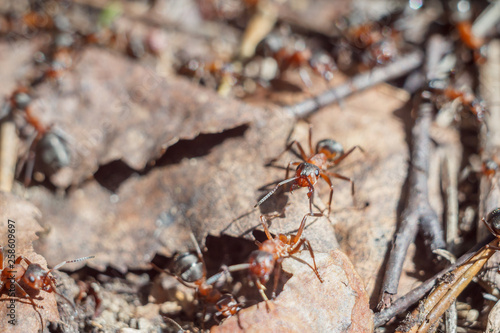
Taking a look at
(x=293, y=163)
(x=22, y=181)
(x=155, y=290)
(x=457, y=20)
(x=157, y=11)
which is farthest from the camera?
(x=157, y=11)

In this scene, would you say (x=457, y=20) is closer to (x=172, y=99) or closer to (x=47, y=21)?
(x=172, y=99)

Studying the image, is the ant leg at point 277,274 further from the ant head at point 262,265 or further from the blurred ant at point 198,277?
the blurred ant at point 198,277

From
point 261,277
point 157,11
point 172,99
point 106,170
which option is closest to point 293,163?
point 261,277

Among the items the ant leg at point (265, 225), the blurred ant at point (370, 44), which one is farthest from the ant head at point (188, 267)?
the blurred ant at point (370, 44)

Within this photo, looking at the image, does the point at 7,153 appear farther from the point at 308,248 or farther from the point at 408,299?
the point at 408,299

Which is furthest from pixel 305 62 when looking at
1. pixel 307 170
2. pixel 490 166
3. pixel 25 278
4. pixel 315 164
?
pixel 25 278

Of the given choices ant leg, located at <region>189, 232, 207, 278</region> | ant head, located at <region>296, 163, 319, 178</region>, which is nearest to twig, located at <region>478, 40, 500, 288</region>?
ant head, located at <region>296, 163, 319, 178</region>

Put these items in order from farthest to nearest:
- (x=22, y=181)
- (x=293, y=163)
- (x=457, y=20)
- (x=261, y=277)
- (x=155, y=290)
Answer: (x=457, y=20) < (x=22, y=181) < (x=293, y=163) < (x=155, y=290) < (x=261, y=277)
